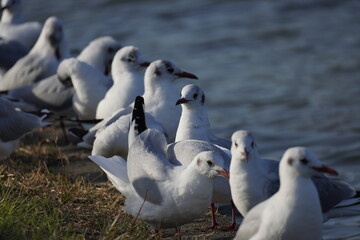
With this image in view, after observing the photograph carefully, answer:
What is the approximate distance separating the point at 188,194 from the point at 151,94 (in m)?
2.51

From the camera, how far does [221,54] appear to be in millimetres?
13539

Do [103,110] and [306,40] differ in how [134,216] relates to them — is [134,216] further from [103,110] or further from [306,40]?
[306,40]

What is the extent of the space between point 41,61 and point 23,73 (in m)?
0.31

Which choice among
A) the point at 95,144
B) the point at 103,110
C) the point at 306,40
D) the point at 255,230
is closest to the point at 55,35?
the point at 103,110

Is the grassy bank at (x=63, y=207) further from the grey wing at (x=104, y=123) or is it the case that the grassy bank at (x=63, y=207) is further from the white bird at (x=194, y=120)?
the white bird at (x=194, y=120)

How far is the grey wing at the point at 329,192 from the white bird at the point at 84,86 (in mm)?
3892

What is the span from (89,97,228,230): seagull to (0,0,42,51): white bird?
6161 mm

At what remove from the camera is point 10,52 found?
10.9 m

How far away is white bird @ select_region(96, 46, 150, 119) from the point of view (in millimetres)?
8039

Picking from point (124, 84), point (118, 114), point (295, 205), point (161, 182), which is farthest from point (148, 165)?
point (124, 84)

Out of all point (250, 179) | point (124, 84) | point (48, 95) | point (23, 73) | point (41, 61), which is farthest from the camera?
point (41, 61)

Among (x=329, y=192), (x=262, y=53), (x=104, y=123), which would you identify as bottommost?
(x=262, y=53)

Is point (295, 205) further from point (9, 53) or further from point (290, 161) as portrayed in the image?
point (9, 53)

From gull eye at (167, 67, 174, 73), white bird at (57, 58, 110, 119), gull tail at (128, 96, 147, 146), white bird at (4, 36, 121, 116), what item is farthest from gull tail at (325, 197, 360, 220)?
white bird at (4, 36, 121, 116)
